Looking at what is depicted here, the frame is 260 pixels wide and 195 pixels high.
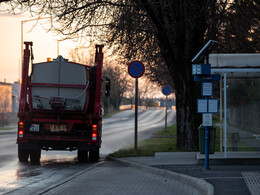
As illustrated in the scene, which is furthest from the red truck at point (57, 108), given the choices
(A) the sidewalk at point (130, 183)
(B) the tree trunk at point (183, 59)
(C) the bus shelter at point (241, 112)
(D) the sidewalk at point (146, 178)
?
(C) the bus shelter at point (241, 112)

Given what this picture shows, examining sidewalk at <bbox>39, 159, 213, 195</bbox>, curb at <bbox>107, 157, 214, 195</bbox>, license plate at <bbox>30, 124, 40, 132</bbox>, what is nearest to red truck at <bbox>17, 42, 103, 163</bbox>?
license plate at <bbox>30, 124, 40, 132</bbox>

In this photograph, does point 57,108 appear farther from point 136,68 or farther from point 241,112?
point 241,112

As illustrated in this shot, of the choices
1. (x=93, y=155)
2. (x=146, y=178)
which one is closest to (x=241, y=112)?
(x=93, y=155)

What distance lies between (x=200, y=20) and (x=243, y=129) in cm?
372

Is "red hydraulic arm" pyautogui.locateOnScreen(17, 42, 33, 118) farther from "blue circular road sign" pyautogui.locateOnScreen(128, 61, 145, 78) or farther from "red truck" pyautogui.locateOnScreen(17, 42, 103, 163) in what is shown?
"blue circular road sign" pyautogui.locateOnScreen(128, 61, 145, 78)

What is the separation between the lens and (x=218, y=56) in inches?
554

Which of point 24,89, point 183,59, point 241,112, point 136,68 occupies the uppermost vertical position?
point 183,59

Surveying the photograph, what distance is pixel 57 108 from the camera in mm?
15359

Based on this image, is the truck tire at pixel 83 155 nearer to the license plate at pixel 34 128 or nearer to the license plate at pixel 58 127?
the license plate at pixel 58 127

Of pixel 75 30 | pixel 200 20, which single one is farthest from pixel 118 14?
pixel 200 20

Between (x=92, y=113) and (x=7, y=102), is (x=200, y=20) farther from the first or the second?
(x=7, y=102)

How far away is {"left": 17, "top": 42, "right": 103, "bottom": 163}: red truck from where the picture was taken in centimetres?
1538

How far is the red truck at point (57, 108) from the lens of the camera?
50.5 feet

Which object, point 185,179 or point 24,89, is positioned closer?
point 185,179
